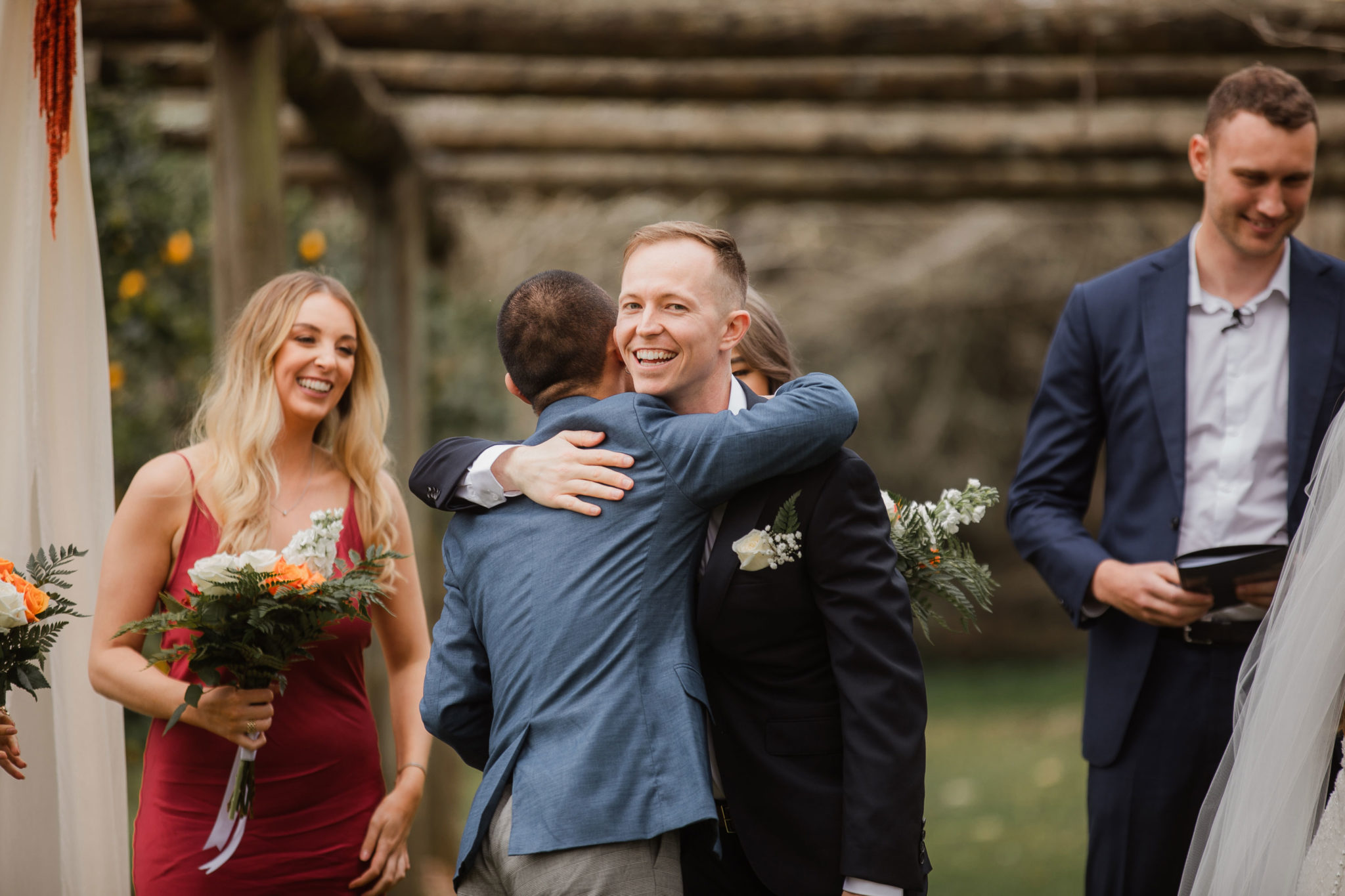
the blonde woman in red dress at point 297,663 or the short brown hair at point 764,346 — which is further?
the short brown hair at point 764,346

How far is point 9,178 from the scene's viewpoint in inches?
122

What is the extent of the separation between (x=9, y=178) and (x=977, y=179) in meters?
5.68

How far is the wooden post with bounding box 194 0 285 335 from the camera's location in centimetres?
441

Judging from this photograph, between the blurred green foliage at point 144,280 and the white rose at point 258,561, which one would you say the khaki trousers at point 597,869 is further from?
the blurred green foliage at point 144,280

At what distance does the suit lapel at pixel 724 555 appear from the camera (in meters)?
2.33

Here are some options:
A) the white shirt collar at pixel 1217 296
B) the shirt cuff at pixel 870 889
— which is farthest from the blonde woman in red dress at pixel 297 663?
the white shirt collar at pixel 1217 296

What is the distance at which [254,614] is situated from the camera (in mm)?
2646

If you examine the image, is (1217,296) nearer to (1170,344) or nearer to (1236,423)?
(1170,344)

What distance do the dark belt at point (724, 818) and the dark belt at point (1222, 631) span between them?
1.48m

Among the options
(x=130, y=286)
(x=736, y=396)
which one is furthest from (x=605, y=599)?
(x=130, y=286)

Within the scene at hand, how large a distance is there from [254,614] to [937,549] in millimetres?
1461

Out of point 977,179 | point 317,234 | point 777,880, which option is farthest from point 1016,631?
point 777,880

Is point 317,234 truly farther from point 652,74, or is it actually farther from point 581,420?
point 581,420

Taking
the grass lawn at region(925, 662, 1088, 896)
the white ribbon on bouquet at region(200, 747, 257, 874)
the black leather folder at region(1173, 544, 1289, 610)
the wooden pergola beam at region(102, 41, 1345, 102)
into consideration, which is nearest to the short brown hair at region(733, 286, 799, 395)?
the black leather folder at region(1173, 544, 1289, 610)
